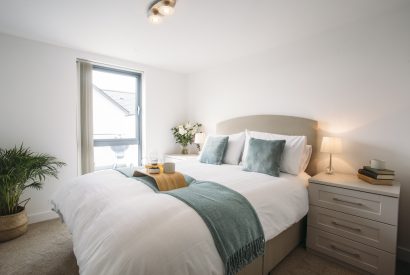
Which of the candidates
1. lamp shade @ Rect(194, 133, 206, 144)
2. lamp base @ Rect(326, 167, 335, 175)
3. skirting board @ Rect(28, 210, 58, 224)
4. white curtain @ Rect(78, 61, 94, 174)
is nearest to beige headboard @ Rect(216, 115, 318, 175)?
lamp base @ Rect(326, 167, 335, 175)

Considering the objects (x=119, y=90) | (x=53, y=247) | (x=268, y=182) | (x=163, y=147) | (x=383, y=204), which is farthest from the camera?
(x=163, y=147)

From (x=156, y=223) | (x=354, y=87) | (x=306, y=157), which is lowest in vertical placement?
(x=156, y=223)

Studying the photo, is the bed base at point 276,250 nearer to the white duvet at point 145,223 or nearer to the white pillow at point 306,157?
the white duvet at point 145,223

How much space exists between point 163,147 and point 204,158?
1453 millimetres

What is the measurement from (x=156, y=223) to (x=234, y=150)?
73.3 inches

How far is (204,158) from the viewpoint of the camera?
2.90m

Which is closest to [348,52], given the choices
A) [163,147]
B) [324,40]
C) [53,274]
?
[324,40]

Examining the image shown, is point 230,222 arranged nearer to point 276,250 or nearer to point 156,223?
point 156,223

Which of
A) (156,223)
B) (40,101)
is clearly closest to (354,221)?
(156,223)

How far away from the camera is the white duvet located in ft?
3.10

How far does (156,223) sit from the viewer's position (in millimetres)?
1088

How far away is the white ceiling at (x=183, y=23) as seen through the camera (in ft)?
6.21

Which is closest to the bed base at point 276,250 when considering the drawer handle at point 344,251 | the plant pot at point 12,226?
the drawer handle at point 344,251

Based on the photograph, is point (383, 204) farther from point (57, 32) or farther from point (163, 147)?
point (57, 32)
